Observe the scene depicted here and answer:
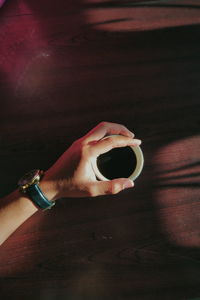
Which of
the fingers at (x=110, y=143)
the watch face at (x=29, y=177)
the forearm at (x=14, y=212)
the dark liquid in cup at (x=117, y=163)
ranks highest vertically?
the fingers at (x=110, y=143)

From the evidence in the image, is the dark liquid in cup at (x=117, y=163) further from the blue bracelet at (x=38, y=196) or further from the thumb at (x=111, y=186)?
the blue bracelet at (x=38, y=196)

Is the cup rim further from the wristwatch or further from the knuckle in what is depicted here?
the wristwatch

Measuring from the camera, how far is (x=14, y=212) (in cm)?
88

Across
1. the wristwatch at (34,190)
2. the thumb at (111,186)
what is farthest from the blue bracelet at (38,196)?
the thumb at (111,186)

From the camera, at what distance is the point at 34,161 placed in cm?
96

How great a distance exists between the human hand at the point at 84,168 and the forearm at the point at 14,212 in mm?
74

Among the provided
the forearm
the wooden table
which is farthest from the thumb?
the forearm

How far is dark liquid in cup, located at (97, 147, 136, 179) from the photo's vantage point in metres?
0.79

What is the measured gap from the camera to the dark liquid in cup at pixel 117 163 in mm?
792

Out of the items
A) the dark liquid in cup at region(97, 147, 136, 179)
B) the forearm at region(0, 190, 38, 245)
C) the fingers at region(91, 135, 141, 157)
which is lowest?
the forearm at region(0, 190, 38, 245)

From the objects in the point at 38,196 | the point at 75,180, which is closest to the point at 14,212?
the point at 38,196

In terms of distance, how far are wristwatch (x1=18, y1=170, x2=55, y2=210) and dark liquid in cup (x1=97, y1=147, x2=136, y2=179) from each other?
21 cm

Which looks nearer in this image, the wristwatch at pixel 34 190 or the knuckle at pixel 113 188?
the knuckle at pixel 113 188

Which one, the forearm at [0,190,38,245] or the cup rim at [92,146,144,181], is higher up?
the cup rim at [92,146,144,181]
